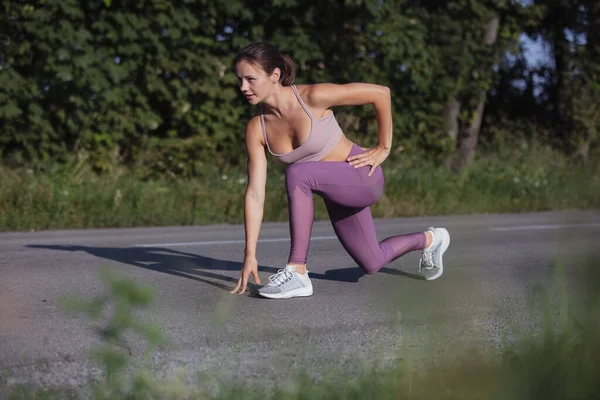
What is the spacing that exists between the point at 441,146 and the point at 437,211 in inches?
148

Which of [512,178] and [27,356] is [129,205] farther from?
[27,356]

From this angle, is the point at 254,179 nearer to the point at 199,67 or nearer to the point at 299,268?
the point at 299,268

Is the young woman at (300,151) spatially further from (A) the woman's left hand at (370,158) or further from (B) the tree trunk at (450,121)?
(B) the tree trunk at (450,121)

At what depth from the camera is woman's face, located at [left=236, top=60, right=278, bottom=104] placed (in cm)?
520

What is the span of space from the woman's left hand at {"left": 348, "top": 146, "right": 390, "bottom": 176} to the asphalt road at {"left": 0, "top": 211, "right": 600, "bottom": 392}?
0.73 m

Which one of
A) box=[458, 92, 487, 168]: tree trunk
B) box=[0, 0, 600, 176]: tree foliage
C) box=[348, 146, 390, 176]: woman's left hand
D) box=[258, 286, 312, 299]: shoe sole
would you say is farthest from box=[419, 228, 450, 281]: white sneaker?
box=[458, 92, 487, 168]: tree trunk

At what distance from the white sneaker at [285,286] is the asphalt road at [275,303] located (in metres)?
0.05

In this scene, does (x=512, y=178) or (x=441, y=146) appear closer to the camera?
(x=512, y=178)

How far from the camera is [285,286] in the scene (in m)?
5.44

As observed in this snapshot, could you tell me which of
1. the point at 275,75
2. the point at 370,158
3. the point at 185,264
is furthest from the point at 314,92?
the point at 185,264

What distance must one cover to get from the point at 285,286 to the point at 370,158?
84 centimetres

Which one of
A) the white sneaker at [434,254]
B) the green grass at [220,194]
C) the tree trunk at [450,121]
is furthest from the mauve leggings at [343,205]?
the tree trunk at [450,121]

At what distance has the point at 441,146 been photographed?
640 inches

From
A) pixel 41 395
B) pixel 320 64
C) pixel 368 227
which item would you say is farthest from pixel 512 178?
pixel 41 395
